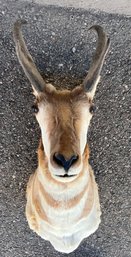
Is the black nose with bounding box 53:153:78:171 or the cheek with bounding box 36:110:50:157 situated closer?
the black nose with bounding box 53:153:78:171

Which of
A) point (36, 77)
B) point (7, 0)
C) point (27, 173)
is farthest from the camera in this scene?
point (27, 173)

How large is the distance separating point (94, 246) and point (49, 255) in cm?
39

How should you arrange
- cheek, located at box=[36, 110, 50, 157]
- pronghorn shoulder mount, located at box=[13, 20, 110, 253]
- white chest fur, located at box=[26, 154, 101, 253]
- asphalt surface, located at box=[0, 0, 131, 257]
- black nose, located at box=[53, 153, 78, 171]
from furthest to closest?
asphalt surface, located at box=[0, 0, 131, 257] → white chest fur, located at box=[26, 154, 101, 253] → cheek, located at box=[36, 110, 50, 157] → pronghorn shoulder mount, located at box=[13, 20, 110, 253] → black nose, located at box=[53, 153, 78, 171]

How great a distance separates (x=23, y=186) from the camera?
4133 mm

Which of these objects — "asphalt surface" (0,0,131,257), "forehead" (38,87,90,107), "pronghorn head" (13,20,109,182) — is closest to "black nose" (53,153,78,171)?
"pronghorn head" (13,20,109,182)

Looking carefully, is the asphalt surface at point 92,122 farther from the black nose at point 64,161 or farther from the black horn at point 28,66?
the black nose at point 64,161

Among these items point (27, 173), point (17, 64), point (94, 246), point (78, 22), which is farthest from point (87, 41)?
point (94, 246)

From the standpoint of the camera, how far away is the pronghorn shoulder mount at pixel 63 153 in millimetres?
2799

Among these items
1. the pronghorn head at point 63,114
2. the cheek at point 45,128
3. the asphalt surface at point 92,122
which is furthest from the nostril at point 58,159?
the asphalt surface at point 92,122

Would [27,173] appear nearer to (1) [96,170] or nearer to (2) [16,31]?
(1) [96,170]

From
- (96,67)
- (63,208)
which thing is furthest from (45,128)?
(63,208)

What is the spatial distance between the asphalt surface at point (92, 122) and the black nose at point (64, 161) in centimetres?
123

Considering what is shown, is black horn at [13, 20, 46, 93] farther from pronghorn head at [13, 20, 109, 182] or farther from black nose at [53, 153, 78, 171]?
black nose at [53, 153, 78, 171]

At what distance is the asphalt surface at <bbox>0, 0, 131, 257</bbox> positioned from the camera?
3842mm
